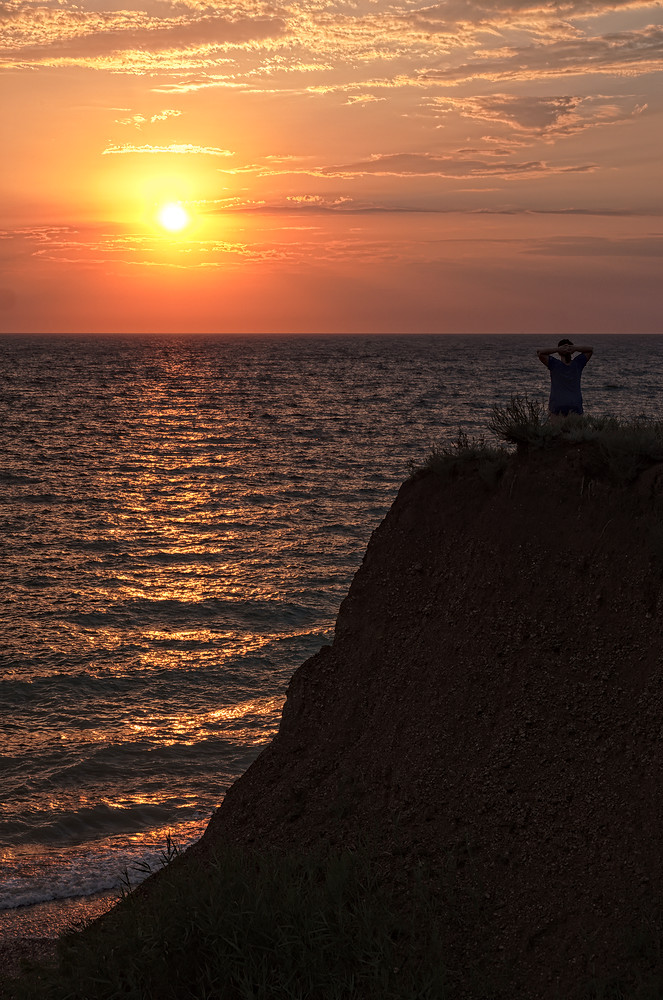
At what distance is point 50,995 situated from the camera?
21.9ft

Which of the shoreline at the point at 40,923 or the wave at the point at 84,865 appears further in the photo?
the wave at the point at 84,865

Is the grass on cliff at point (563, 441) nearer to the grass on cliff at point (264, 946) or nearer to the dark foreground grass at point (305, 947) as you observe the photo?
the dark foreground grass at point (305, 947)

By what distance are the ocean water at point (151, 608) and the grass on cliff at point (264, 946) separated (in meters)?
3.94

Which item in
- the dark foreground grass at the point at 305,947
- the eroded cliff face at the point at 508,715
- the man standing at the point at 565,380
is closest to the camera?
the dark foreground grass at the point at 305,947

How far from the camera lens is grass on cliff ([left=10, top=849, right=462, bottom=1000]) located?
6.34 m

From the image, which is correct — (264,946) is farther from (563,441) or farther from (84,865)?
(84,865)

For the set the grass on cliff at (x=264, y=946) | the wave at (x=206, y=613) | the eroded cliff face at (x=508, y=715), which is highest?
the eroded cliff face at (x=508, y=715)

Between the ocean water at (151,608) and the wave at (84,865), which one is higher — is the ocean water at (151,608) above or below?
above

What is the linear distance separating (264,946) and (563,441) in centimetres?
497

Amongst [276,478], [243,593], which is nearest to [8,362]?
[276,478]

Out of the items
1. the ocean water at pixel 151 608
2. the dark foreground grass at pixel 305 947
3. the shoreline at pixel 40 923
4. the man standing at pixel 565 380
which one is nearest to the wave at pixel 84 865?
the ocean water at pixel 151 608

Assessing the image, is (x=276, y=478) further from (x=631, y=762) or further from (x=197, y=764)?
(x=631, y=762)

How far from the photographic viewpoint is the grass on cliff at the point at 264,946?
6.34m

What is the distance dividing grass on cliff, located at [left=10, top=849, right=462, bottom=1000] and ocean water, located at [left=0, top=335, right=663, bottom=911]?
12.9ft
